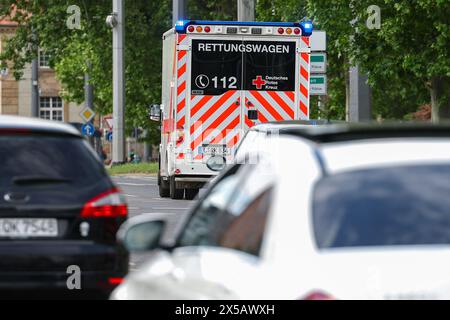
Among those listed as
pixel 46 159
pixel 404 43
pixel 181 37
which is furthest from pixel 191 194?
pixel 46 159

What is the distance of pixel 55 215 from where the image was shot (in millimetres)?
9609

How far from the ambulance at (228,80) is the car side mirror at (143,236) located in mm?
19052

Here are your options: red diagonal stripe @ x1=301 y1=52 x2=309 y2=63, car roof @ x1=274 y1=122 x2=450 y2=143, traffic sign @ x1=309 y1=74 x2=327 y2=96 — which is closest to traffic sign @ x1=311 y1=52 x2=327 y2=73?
traffic sign @ x1=309 y1=74 x2=327 y2=96

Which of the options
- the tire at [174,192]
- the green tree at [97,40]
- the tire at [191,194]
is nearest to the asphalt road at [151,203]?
the tire at [174,192]

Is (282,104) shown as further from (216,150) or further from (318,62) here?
(318,62)

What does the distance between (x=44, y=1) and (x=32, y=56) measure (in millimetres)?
2688

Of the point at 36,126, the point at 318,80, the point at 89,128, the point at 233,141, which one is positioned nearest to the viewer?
the point at 36,126

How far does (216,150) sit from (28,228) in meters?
16.6

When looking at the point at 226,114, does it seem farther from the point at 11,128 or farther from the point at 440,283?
the point at 440,283

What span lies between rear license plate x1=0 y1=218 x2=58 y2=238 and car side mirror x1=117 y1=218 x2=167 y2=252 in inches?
105

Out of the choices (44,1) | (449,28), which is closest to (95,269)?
(449,28)

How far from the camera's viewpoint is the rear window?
16.6 ft

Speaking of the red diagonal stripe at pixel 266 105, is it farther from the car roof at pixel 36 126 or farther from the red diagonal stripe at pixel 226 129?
the car roof at pixel 36 126

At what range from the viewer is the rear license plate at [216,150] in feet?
85.5
